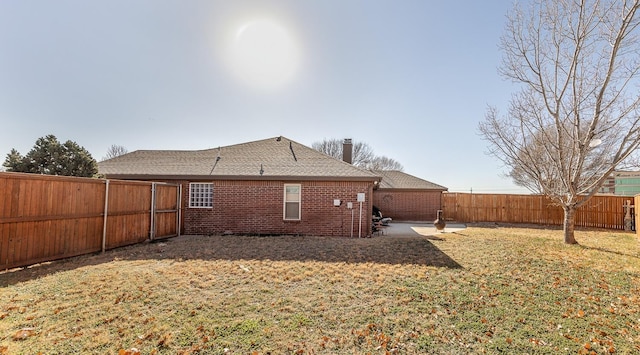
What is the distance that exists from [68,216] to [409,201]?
17067 millimetres

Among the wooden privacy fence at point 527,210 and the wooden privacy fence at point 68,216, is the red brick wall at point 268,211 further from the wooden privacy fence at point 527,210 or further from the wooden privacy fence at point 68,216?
the wooden privacy fence at point 527,210

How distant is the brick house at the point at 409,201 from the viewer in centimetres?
1883

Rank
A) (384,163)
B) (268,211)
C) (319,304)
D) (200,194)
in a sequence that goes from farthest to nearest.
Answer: (384,163) < (200,194) < (268,211) < (319,304)

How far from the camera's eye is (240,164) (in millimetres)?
11930

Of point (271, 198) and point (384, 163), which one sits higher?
point (384, 163)

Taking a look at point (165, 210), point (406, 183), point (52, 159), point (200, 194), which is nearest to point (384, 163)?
point (406, 183)

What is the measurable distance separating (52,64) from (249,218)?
8489 millimetres

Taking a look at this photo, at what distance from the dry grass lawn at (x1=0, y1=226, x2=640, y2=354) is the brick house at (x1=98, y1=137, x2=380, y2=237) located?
10.9ft

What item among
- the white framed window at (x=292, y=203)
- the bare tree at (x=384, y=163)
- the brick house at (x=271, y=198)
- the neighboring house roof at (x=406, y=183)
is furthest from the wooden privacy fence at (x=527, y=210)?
the bare tree at (x=384, y=163)

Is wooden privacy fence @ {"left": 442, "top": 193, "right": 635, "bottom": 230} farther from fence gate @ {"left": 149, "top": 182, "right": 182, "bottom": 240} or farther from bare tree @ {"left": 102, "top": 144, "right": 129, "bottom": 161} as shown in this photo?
bare tree @ {"left": 102, "top": 144, "right": 129, "bottom": 161}

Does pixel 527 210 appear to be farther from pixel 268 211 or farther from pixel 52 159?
pixel 52 159

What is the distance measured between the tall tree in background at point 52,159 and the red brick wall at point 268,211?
12.2 ft

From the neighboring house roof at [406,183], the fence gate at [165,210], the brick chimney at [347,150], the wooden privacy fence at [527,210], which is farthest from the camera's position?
the neighboring house roof at [406,183]

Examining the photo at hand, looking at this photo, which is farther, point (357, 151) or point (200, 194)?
point (357, 151)
